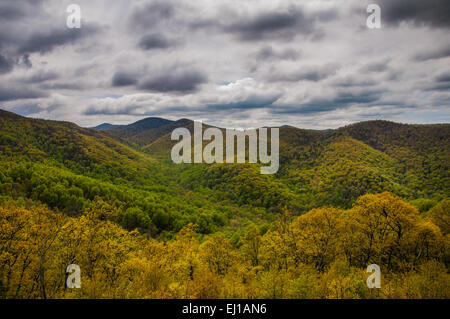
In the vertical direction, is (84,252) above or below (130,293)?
above

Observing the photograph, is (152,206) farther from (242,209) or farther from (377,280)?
(377,280)

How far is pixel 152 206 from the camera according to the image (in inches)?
4700

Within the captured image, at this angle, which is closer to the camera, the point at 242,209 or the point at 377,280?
the point at 377,280

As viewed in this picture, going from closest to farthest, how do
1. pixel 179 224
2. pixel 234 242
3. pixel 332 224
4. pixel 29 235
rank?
pixel 29 235
pixel 332 224
pixel 234 242
pixel 179 224

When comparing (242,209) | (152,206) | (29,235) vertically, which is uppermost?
(29,235)

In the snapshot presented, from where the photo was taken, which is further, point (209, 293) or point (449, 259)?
point (449, 259)

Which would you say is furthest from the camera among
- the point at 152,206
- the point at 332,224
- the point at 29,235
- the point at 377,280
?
the point at 152,206

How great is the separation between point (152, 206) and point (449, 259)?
116 metres
